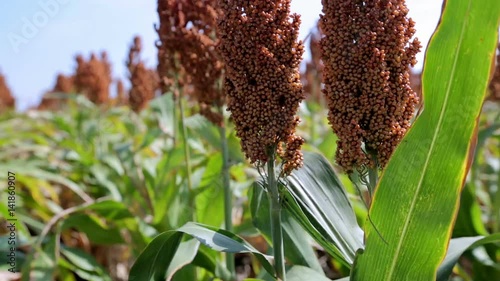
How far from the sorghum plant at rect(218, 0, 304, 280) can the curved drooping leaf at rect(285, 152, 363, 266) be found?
176 mm

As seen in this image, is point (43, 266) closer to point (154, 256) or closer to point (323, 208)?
point (154, 256)

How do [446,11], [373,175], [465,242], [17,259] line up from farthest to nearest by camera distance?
1. [17,259]
2. [465,242]
3. [373,175]
4. [446,11]

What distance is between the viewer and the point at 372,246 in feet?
4.10

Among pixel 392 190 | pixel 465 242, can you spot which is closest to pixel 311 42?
pixel 465 242

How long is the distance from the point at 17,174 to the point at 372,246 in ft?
9.27

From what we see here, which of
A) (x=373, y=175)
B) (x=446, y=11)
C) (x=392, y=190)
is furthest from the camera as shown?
(x=373, y=175)

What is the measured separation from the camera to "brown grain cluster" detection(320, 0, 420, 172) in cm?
124

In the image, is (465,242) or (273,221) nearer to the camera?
(273,221)

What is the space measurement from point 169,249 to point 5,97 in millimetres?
10279

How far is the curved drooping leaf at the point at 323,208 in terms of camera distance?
1413 mm

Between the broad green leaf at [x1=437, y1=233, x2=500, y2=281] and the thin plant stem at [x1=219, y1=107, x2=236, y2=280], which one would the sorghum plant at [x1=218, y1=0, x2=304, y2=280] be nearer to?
the broad green leaf at [x1=437, y1=233, x2=500, y2=281]

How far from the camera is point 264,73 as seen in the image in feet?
4.18

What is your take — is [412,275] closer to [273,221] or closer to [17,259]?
[273,221]

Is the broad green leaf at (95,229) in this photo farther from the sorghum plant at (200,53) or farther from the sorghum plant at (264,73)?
the sorghum plant at (264,73)
